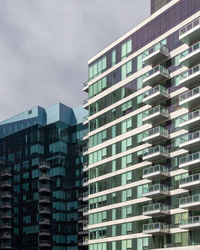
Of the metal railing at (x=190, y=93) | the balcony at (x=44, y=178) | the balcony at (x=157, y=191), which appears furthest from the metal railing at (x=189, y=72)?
the balcony at (x=44, y=178)

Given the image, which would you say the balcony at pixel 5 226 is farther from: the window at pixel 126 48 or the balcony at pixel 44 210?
the window at pixel 126 48

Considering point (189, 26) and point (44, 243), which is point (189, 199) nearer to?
point (189, 26)

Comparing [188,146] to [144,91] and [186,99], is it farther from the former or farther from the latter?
[144,91]

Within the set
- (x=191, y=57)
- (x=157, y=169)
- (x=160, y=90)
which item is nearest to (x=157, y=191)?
(x=157, y=169)

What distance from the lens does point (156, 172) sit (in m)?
61.8

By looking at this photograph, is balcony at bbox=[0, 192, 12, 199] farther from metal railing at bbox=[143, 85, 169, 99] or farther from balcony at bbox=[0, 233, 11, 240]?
metal railing at bbox=[143, 85, 169, 99]

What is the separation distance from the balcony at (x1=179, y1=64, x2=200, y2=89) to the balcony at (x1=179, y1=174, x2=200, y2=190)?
1201 cm

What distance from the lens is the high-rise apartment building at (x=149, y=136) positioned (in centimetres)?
5888

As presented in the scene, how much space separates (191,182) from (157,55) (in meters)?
19.0

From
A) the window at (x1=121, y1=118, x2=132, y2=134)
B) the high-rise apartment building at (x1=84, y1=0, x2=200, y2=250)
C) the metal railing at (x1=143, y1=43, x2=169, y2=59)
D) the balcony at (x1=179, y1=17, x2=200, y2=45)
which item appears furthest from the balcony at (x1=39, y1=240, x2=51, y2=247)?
the balcony at (x1=179, y1=17, x2=200, y2=45)

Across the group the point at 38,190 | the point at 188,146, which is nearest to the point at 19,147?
the point at 38,190

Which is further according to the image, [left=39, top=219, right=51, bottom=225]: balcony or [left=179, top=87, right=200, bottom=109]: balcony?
[left=39, top=219, right=51, bottom=225]: balcony

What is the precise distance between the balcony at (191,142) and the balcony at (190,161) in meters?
1.27

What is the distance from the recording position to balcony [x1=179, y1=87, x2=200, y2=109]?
57531mm
